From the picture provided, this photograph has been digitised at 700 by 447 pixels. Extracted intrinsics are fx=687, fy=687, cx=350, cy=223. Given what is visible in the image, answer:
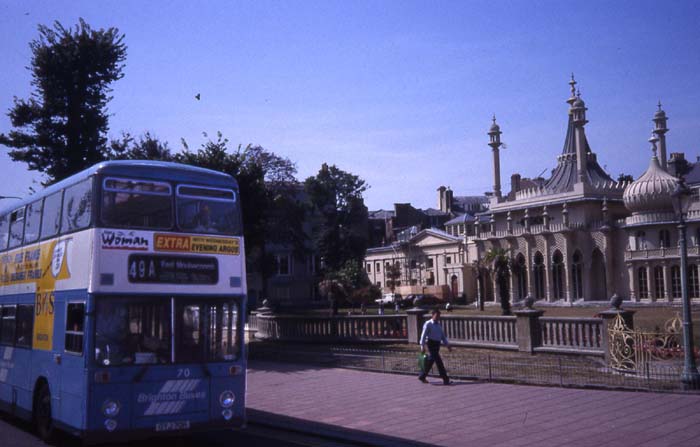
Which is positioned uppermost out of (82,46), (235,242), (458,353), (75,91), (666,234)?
(82,46)

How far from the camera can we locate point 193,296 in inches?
412

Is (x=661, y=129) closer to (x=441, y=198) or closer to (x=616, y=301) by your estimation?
Result: (x=441, y=198)

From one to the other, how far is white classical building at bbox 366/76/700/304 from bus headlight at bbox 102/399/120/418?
157ft

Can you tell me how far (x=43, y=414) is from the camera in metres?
11.9

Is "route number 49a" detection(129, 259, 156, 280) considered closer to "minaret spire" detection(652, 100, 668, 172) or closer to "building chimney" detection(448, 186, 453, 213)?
"minaret spire" detection(652, 100, 668, 172)

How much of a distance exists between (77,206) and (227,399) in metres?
3.93

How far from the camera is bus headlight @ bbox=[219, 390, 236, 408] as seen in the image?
1062 centimetres

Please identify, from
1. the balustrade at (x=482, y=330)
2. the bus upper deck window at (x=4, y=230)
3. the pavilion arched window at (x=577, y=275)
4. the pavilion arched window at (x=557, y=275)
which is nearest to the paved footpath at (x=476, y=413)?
the balustrade at (x=482, y=330)

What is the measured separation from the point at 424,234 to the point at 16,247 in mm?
77576

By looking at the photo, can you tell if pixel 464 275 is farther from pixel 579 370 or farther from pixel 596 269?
pixel 579 370

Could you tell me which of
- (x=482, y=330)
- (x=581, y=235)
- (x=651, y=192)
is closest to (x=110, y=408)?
(x=482, y=330)

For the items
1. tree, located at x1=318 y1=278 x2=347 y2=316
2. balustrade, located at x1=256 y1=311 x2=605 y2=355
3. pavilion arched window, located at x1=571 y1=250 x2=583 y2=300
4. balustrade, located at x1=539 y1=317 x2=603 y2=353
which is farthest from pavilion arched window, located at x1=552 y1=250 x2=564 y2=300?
balustrade, located at x1=539 y1=317 x2=603 y2=353

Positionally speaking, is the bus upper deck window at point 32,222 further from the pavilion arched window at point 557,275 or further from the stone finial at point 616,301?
the pavilion arched window at point 557,275

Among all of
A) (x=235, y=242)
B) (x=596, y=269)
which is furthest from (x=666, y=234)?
(x=235, y=242)
